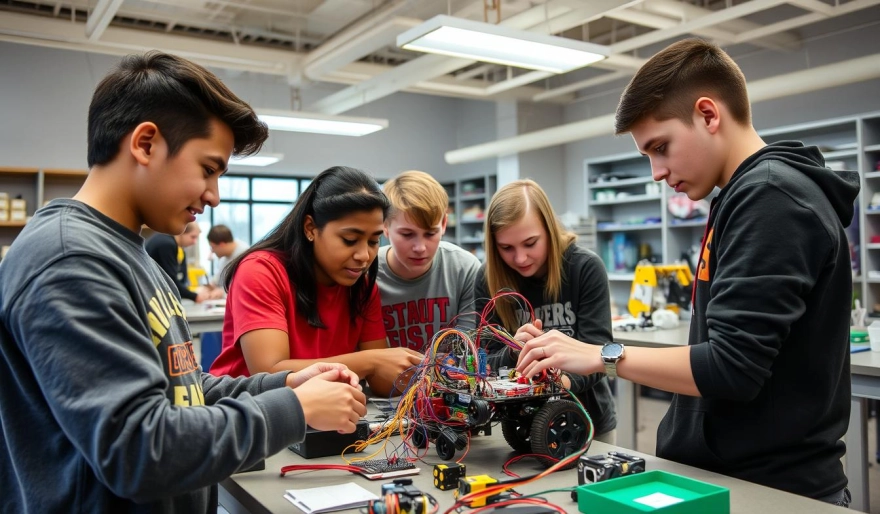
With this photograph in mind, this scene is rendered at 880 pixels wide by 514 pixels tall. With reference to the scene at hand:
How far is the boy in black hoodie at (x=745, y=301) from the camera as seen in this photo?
3.52 feet

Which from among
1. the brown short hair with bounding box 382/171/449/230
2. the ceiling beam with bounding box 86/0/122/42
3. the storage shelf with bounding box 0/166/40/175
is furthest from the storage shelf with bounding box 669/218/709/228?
the storage shelf with bounding box 0/166/40/175

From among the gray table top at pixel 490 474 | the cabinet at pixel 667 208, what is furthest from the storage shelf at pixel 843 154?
the gray table top at pixel 490 474

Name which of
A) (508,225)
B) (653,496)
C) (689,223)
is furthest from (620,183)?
(653,496)

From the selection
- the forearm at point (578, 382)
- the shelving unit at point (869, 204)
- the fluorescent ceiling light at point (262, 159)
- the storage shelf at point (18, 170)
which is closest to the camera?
the forearm at point (578, 382)

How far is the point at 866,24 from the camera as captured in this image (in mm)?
5562

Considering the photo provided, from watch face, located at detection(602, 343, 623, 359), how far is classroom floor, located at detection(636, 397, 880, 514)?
Result: 1.85 m

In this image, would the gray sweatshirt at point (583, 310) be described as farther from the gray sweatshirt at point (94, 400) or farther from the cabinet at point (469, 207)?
the cabinet at point (469, 207)

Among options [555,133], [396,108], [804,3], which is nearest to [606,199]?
[555,133]

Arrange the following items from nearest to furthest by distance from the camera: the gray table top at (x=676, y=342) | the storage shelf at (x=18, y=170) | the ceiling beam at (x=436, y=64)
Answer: the gray table top at (x=676, y=342), the ceiling beam at (x=436, y=64), the storage shelf at (x=18, y=170)

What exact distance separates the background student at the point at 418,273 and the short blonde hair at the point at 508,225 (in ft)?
0.61

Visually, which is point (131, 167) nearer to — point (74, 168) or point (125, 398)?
point (125, 398)

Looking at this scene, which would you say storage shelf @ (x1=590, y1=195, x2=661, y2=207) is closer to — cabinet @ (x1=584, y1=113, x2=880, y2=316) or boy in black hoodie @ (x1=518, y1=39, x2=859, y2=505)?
cabinet @ (x1=584, y1=113, x2=880, y2=316)

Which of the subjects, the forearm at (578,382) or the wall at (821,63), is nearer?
the forearm at (578,382)

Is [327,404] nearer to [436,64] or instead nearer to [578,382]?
[578,382]
